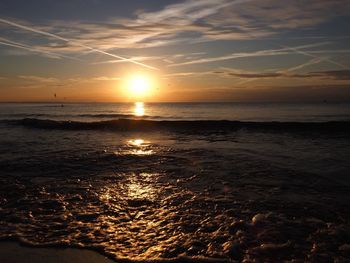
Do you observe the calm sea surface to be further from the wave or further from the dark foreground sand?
the dark foreground sand

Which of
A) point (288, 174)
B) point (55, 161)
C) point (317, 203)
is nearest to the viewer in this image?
point (317, 203)

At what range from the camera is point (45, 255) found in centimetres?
418

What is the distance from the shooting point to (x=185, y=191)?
7.10 metres

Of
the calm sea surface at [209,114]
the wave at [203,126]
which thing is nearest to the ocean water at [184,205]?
the wave at [203,126]

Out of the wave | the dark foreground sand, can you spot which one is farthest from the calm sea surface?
the dark foreground sand

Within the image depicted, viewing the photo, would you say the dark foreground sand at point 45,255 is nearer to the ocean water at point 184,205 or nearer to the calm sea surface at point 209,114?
the ocean water at point 184,205

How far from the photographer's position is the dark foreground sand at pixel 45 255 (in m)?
4.06

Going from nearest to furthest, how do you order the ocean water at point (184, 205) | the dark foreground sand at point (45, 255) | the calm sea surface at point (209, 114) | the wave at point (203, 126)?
the dark foreground sand at point (45, 255), the ocean water at point (184, 205), the wave at point (203, 126), the calm sea surface at point (209, 114)

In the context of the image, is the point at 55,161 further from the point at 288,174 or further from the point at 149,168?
the point at 288,174

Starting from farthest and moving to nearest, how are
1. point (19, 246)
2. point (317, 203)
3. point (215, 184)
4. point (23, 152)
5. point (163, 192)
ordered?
point (23, 152)
point (215, 184)
point (163, 192)
point (317, 203)
point (19, 246)

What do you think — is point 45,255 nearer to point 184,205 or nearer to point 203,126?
point 184,205

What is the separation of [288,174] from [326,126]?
16214mm

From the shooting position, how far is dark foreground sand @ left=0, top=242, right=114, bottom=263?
13.3 feet

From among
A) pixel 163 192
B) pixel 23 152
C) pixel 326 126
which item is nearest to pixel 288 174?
pixel 163 192
